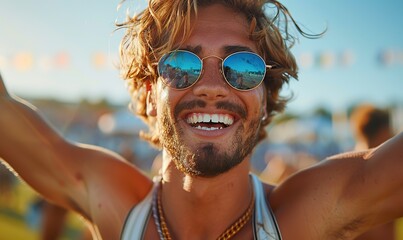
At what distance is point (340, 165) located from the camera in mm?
2436

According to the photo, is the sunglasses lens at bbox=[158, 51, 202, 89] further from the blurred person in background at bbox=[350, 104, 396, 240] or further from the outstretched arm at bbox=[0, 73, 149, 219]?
the blurred person in background at bbox=[350, 104, 396, 240]

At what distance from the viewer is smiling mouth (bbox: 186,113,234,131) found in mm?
2463

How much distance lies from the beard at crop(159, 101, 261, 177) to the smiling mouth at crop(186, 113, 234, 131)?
5 centimetres

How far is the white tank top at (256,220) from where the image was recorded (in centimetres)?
239

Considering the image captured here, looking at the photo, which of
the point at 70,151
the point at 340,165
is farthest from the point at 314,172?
the point at 70,151

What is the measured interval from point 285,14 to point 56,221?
4.80 meters

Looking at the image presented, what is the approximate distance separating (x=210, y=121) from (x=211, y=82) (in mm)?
204

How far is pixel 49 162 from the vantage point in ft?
9.05

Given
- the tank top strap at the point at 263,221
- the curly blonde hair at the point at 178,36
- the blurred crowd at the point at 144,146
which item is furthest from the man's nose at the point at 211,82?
the blurred crowd at the point at 144,146

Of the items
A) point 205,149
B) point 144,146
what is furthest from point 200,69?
point 144,146

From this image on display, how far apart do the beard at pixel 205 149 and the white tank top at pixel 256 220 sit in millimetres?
296

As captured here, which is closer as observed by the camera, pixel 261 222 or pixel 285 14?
pixel 261 222

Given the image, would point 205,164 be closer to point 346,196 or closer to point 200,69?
point 200,69

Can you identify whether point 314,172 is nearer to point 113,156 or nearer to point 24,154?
point 113,156
